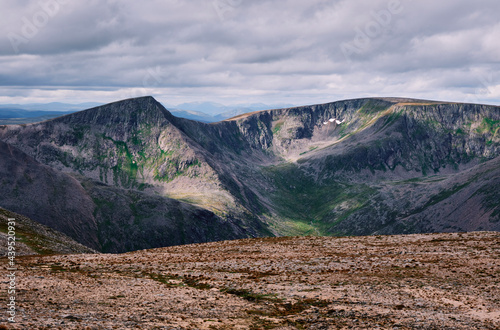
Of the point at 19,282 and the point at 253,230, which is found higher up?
the point at 19,282

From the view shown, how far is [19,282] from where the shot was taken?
1236 inches

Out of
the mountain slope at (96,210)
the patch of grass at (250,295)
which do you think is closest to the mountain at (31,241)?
the patch of grass at (250,295)

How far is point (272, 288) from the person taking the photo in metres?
34.6

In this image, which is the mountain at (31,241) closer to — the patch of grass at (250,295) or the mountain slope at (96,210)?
the patch of grass at (250,295)

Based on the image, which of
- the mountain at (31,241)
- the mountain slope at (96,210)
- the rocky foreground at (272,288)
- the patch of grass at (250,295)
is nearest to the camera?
the rocky foreground at (272,288)

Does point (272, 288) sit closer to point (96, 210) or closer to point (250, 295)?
point (250, 295)

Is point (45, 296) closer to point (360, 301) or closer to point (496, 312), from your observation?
point (360, 301)

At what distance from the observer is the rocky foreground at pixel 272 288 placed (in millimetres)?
25281

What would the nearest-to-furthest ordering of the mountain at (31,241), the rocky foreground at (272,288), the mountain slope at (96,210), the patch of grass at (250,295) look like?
the rocky foreground at (272,288)
the patch of grass at (250,295)
the mountain at (31,241)
the mountain slope at (96,210)

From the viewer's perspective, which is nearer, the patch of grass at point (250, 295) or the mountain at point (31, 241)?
the patch of grass at point (250, 295)

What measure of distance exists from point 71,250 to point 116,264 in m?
27.9

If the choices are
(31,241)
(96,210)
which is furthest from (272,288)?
(96,210)

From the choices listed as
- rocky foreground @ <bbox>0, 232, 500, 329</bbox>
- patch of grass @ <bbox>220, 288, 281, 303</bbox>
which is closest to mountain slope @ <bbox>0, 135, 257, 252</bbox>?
rocky foreground @ <bbox>0, 232, 500, 329</bbox>

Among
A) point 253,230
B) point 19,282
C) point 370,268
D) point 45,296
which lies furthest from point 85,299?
point 253,230
